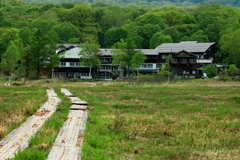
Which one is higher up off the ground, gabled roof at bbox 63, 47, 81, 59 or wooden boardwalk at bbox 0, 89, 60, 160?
gabled roof at bbox 63, 47, 81, 59

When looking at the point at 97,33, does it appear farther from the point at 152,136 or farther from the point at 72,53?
the point at 152,136

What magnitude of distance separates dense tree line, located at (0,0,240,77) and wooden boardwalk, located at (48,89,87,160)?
2500 inches

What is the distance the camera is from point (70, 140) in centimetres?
1441

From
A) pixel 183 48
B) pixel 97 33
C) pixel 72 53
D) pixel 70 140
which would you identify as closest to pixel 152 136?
pixel 70 140

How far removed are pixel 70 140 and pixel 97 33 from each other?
13897cm

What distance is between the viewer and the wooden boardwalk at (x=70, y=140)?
1215 cm

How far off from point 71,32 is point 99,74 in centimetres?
4255

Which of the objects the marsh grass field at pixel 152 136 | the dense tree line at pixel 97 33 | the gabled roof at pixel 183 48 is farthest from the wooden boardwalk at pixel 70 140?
the gabled roof at pixel 183 48

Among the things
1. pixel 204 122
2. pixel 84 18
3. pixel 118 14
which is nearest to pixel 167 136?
pixel 204 122

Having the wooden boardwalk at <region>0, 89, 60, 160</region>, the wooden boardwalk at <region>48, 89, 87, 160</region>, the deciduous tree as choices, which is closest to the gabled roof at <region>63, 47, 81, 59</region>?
the deciduous tree

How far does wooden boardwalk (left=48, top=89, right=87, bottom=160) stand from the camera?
1215cm

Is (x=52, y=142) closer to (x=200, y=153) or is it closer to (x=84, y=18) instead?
(x=200, y=153)

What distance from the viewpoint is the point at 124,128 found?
19.2 meters

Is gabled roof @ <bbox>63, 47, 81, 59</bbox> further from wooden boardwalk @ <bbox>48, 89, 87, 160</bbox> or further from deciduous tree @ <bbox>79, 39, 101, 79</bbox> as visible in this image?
wooden boardwalk @ <bbox>48, 89, 87, 160</bbox>
